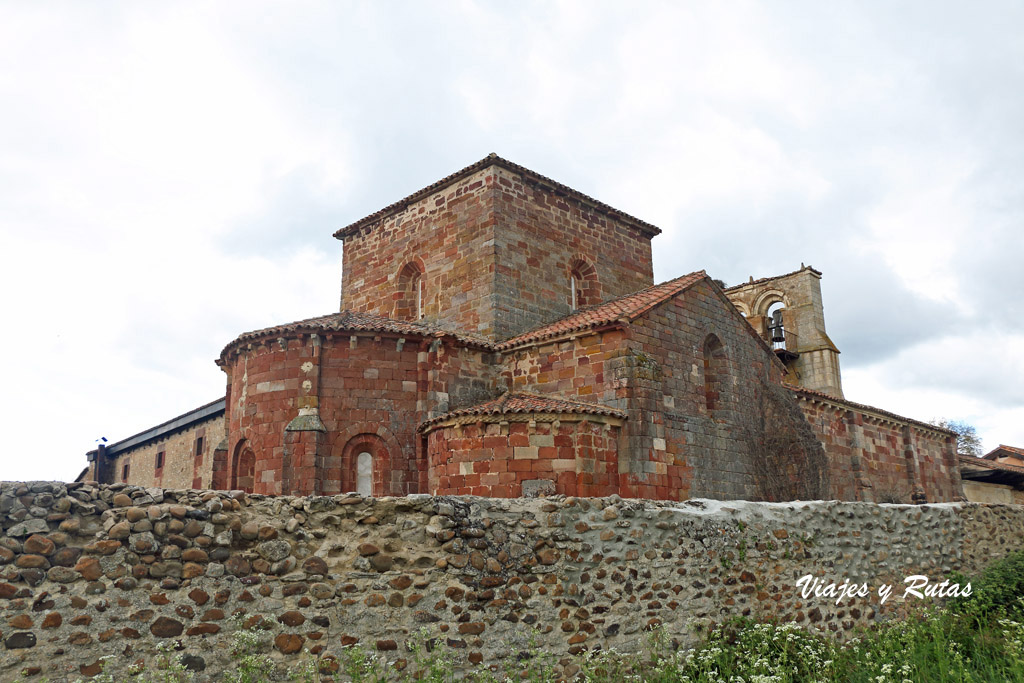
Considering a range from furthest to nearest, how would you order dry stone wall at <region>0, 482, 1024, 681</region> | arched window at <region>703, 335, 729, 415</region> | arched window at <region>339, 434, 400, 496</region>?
1. arched window at <region>703, 335, 729, 415</region>
2. arched window at <region>339, 434, 400, 496</region>
3. dry stone wall at <region>0, 482, 1024, 681</region>

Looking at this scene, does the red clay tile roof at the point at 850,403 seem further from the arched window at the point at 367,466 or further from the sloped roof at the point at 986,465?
the arched window at the point at 367,466

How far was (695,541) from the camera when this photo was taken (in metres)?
6.39

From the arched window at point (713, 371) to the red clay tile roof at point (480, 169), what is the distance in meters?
5.46

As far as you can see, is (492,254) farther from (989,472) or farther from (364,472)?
(989,472)

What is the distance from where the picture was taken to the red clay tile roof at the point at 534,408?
11.8 m

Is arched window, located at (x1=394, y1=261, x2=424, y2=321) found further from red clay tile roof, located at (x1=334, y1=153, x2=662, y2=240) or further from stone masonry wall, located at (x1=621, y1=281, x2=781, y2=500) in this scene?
stone masonry wall, located at (x1=621, y1=281, x2=781, y2=500)

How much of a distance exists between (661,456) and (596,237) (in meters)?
7.67

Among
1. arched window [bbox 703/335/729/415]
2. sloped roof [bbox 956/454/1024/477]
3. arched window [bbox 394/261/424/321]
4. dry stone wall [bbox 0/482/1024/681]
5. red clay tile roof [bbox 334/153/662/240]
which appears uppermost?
red clay tile roof [bbox 334/153/662/240]

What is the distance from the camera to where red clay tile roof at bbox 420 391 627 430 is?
1176 cm

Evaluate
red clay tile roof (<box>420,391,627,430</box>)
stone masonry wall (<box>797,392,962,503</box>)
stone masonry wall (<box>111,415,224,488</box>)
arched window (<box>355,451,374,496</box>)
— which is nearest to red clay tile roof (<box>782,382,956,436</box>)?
stone masonry wall (<box>797,392,962,503</box>)

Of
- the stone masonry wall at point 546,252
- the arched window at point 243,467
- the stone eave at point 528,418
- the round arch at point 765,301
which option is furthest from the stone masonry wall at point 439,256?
the round arch at point 765,301

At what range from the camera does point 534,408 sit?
11789 millimetres

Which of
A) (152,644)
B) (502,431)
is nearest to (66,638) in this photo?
(152,644)

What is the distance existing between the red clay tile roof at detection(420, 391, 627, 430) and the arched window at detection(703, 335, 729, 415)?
3.04m
